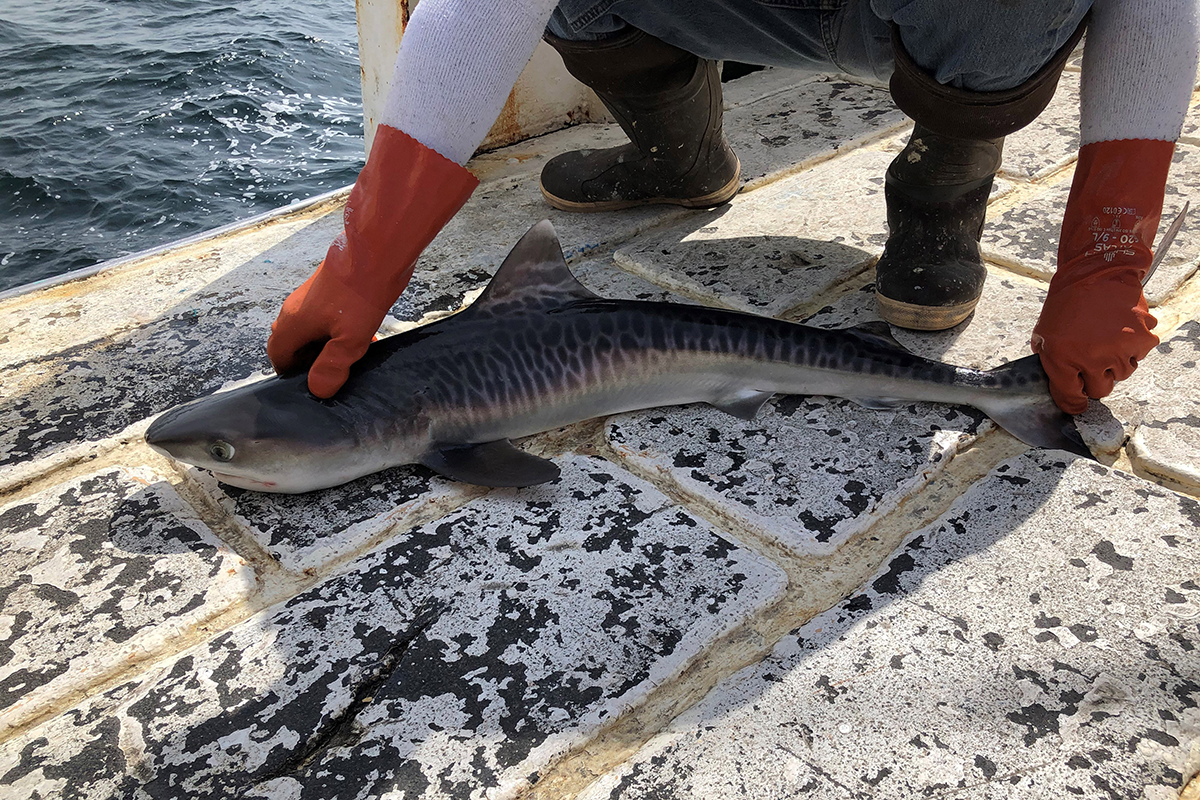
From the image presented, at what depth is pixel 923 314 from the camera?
8.29 ft

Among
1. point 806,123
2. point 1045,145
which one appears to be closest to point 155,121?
point 806,123

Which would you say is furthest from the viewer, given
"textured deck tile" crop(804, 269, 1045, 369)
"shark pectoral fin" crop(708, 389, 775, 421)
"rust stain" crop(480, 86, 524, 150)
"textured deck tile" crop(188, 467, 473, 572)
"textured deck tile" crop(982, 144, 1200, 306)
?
"rust stain" crop(480, 86, 524, 150)

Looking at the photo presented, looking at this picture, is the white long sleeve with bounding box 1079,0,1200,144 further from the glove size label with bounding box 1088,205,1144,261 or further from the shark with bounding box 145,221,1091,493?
the shark with bounding box 145,221,1091,493

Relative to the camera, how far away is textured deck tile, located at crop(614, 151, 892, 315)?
2805mm

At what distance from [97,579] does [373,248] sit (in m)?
0.89

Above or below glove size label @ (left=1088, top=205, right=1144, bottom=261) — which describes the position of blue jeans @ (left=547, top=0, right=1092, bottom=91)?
above

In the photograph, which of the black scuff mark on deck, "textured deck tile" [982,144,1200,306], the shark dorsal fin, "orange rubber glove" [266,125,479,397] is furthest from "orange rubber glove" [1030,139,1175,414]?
the black scuff mark on deck

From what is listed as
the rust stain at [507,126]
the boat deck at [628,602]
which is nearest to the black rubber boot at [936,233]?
the boat deck at [628,602]

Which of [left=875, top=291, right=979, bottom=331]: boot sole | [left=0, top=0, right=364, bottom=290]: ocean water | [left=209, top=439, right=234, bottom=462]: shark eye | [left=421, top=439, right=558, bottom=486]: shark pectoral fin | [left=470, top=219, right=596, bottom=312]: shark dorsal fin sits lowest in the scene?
[left=0, top=0, right=364, bottom=290]: ocean water

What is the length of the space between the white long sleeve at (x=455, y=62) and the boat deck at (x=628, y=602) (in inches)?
31.8

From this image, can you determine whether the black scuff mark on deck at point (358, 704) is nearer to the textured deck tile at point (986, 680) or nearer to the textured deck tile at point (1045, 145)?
the textured deck tile at point (986, 680)

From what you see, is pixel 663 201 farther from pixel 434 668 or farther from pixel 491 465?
pixel 434 668

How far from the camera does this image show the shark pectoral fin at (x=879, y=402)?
7.49 feet

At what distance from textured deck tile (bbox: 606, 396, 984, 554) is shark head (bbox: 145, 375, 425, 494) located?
63 centimetres
